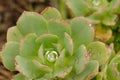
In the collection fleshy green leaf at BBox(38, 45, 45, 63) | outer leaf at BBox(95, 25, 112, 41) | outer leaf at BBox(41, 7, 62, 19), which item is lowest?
outer leaf at BBox(95, 25, 112, 41)

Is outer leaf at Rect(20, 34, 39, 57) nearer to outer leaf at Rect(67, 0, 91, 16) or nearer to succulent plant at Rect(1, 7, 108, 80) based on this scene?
succulent plant at Rect(1, 7, 108, 80)

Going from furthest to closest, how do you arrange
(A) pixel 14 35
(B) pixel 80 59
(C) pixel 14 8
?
(C) pixel 14 8, (A) pixel 14 35, (B) pixel 80 59

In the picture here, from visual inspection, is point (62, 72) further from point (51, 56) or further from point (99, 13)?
point (99, 13)

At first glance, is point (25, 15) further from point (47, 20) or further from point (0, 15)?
point (0, 15)

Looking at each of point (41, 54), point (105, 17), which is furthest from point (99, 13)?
point (41, 54)

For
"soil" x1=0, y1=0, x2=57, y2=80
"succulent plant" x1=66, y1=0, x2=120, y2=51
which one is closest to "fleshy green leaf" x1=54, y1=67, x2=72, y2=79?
"succulent plant" x1=66, y1=0, x2=120, y2=51
